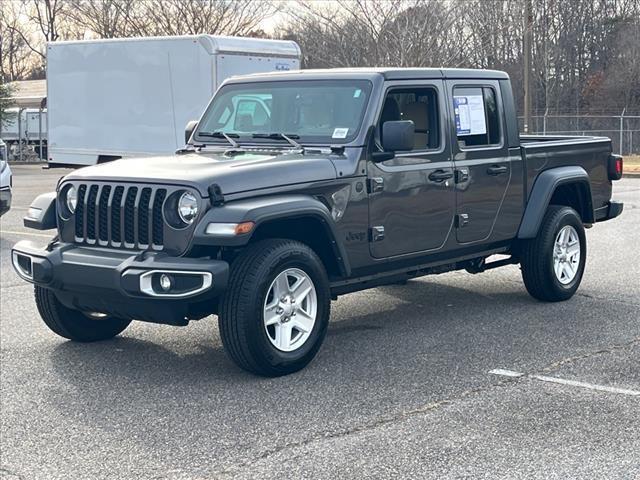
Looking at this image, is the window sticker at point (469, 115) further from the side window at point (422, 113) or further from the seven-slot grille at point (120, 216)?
the seven-slot grille at point (120, 216)

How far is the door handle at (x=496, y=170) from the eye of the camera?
8.20 metres

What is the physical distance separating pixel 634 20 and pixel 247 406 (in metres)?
49.4

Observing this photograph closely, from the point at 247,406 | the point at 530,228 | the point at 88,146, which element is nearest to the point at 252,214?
the point at 247,406

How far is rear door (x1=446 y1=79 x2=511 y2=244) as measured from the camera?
26.2 feet

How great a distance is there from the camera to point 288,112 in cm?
768

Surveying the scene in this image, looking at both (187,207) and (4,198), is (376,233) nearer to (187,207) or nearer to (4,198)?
(187,207)

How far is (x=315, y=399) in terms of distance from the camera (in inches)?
239

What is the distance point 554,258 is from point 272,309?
317 centimetres

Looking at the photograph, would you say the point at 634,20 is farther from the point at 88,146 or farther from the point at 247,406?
the point at 247,406


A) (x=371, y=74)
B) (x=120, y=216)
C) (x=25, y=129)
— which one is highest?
(x=25, y=129)

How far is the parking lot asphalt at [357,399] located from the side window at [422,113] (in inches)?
54.4

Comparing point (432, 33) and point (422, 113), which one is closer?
point (422, 113)

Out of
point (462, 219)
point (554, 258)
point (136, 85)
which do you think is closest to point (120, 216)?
point (462, 219)

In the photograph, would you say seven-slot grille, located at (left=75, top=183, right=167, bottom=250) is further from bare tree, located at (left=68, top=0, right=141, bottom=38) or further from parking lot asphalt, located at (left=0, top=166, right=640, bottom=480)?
bare tree, located at (left=68, top=0, right=141, bottom=38)
